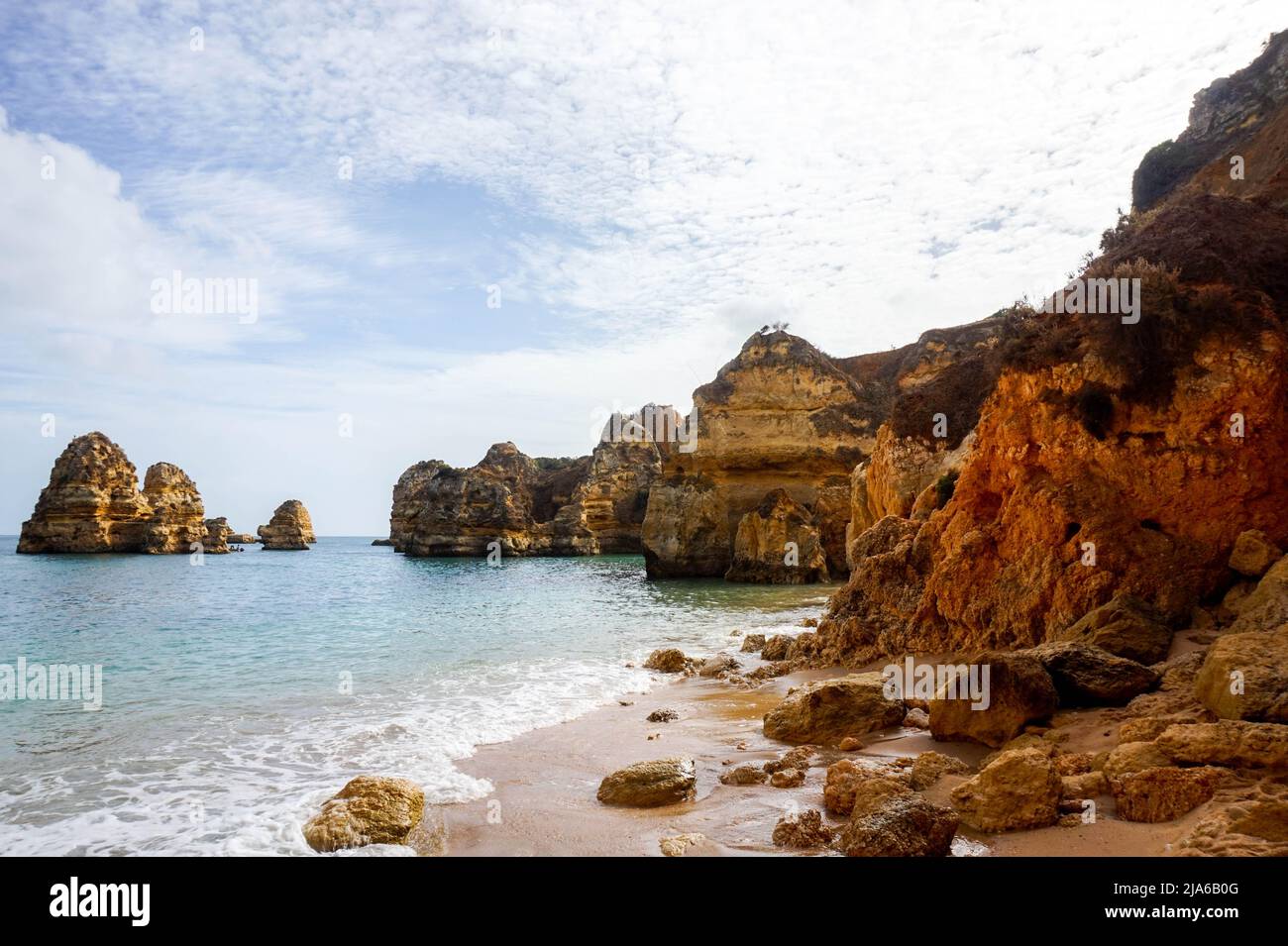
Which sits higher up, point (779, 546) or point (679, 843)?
point (679, 843)

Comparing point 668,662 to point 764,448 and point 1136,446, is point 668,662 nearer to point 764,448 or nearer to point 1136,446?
point 1136,446

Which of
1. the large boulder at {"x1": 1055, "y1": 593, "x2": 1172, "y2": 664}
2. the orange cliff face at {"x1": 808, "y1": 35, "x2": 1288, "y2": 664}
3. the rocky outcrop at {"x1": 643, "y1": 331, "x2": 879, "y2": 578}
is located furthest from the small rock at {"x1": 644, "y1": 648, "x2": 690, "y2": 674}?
the rocky outcrop at {"x1": 643, "y1": 331, "x2": 879, "y2": 578}

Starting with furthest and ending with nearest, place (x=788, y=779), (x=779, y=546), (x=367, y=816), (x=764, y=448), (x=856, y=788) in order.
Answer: (x=764, y=448) < (x=779, y=546) < (x=788, y=779) < (x=367, y=816) < (x=856, y=788)

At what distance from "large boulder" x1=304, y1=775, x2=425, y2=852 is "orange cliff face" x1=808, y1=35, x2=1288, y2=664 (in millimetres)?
7529

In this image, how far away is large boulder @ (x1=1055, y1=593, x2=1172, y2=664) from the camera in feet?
24.2

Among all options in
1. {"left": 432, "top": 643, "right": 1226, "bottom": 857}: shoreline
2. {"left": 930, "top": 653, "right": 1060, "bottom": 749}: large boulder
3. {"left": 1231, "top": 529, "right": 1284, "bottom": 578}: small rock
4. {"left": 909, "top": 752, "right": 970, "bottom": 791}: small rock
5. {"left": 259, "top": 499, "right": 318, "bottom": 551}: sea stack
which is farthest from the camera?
{"left": 259, "top": 499, "right": 318, "bottom": 551}: sea stack

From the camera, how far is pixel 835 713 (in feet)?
27.0

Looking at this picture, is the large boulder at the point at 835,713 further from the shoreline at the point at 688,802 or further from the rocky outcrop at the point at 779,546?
the rocky outcrop at the point at 779,546

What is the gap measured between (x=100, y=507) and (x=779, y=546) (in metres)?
65.3

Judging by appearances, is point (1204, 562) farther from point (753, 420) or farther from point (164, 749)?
point (753, 420)

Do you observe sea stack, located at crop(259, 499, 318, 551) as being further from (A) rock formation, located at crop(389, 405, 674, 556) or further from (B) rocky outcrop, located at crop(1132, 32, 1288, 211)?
(B) rocky outcrop, located at crop(1132, 32, 1288, 211)

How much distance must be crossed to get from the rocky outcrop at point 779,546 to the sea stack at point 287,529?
269ft

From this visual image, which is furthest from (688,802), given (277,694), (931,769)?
(277,694)
